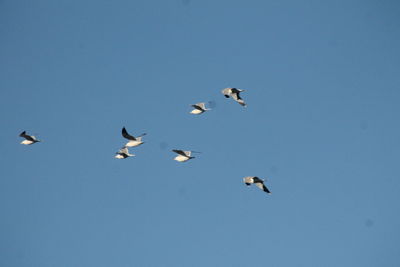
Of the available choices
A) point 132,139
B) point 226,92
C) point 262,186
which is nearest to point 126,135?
point 132,139

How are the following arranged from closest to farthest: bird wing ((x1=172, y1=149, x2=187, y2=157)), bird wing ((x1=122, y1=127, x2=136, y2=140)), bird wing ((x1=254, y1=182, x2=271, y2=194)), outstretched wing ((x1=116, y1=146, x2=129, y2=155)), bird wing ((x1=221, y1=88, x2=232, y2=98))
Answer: bird wing ((x1=122, y1=127, x2=136, y2=140)) < bird wing ((x1=172, y1=149, x2=187, y2=157)) < bird wing ((x1=254, y1=182, x2=271, y2=194)) < bird wing ((x1=221, y1=88, x2=232, y2=98)) < outstretched wing ((x1=116, y1=146, x2=129, y2=155))

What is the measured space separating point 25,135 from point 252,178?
2991 cm

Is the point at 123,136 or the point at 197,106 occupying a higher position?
the point at 197,106

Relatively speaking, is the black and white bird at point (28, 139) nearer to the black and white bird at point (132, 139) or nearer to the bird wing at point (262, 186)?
the black and white bird at point (132, 139)

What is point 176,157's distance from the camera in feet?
254

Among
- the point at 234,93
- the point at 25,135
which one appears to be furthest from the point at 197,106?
the point at 25,135

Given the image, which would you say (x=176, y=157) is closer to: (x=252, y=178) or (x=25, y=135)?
(x=252, y=178)

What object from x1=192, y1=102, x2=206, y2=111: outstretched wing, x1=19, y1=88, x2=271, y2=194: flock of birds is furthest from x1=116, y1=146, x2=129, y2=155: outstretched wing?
x1=192, y1=102, x2=206, y2=111: outstretched wing

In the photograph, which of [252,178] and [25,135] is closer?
[252,178]

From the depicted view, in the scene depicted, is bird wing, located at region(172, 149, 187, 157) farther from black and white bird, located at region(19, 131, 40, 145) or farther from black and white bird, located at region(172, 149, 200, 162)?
black and white bird, located at region(19, 131, 40, 145)

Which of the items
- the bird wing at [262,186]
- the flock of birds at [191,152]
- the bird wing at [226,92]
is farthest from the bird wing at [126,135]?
the bird wing at [262,186]

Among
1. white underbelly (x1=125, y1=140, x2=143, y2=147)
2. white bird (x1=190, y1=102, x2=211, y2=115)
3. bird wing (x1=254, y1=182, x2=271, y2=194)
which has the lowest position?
bird wing (x1=254, y1=182, x2=271, y2=194)

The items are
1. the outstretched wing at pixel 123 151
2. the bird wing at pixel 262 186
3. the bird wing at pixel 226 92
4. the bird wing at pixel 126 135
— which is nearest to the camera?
the bird wing at pixel 126 135

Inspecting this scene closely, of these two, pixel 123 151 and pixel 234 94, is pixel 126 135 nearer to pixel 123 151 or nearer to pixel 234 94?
pixel 123 151
